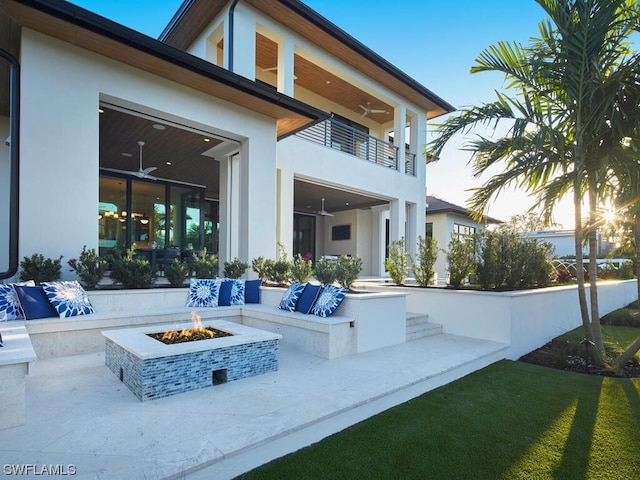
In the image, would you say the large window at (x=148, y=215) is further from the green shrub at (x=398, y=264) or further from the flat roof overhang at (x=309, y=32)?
the green shrub at (x=398, y=264)

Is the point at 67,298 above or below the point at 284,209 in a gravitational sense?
below

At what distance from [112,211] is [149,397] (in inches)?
352

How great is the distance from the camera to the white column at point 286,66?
30.9ft

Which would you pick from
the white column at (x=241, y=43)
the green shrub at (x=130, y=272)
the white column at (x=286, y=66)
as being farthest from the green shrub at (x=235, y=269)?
the white column at (x=286, y=66)

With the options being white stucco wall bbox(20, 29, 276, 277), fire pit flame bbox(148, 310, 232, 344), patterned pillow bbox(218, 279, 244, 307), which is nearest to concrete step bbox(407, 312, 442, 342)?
patterned pillow bbox(218, 279, 244, 307)

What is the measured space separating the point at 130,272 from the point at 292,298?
2.71m

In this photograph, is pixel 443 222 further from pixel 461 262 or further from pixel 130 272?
pixel 130 272

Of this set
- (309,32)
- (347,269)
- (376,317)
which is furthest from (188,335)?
(309,32)

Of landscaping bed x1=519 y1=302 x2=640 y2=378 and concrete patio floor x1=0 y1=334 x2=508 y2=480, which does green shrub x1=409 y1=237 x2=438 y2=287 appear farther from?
concrete patio floor x1=0 y1=334 x2=508 y2=480

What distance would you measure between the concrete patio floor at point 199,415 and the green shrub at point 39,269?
1217 mm

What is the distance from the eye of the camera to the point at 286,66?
9609mm

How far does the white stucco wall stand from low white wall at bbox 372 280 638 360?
5.64 metres

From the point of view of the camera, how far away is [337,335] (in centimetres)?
490

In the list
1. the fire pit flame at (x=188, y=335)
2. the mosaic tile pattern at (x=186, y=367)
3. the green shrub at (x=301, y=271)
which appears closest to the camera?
the mosaic tile pattern at (x=186, y=367)
